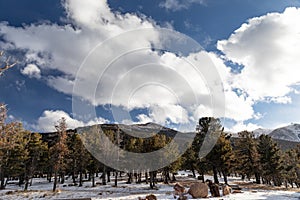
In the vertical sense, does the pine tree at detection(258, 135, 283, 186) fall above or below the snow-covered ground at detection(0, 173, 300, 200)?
above

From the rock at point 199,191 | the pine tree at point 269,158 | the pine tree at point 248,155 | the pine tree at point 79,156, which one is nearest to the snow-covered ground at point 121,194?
the rock at point 199,191

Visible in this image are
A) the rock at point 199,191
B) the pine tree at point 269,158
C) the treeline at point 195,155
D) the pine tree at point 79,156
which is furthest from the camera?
the pine tree at point 79,156

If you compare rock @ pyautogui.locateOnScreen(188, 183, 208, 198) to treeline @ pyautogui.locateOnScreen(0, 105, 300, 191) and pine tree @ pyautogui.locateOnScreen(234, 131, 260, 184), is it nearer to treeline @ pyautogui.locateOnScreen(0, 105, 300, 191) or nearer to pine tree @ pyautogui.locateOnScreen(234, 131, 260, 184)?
treeline @ pyautogui.locateOnScreen(0, 105, 300, 191)

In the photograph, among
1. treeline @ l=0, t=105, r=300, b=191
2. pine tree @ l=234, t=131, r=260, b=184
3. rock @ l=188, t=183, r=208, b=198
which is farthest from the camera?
pine tree @ l=234, t=131, r=260, b=184

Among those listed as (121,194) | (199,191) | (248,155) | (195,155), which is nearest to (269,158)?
(248,155)

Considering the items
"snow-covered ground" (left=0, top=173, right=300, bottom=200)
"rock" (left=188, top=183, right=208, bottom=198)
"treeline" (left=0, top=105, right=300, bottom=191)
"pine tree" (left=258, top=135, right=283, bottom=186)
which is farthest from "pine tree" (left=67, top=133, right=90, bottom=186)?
"pine tree" (left=258, top=135, right=283, bottom=186)

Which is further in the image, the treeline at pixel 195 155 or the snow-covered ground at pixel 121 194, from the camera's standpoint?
the treeline at pixel 195 155

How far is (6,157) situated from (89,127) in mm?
20908

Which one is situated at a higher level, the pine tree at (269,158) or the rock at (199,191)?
the pine tree at (269,158)

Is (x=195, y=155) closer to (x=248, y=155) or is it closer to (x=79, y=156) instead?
(x=248, y=155)

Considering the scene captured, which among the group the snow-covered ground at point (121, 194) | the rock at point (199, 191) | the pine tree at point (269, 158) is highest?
the pine tree at point (269, 158)

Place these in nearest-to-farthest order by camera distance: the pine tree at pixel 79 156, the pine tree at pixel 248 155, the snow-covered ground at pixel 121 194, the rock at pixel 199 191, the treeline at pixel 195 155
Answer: the rock at pixel 199 191 → the snow-covered ground at pixel 121 194 → the treeline at pixel 195 155 → the pine tree at pixel 248 155 → the pine tree at pixel 79 156

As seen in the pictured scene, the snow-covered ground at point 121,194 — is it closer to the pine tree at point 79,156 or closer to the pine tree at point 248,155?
the pine tree at point 79,156

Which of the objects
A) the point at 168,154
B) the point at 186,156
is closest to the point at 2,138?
the point at 168,154
